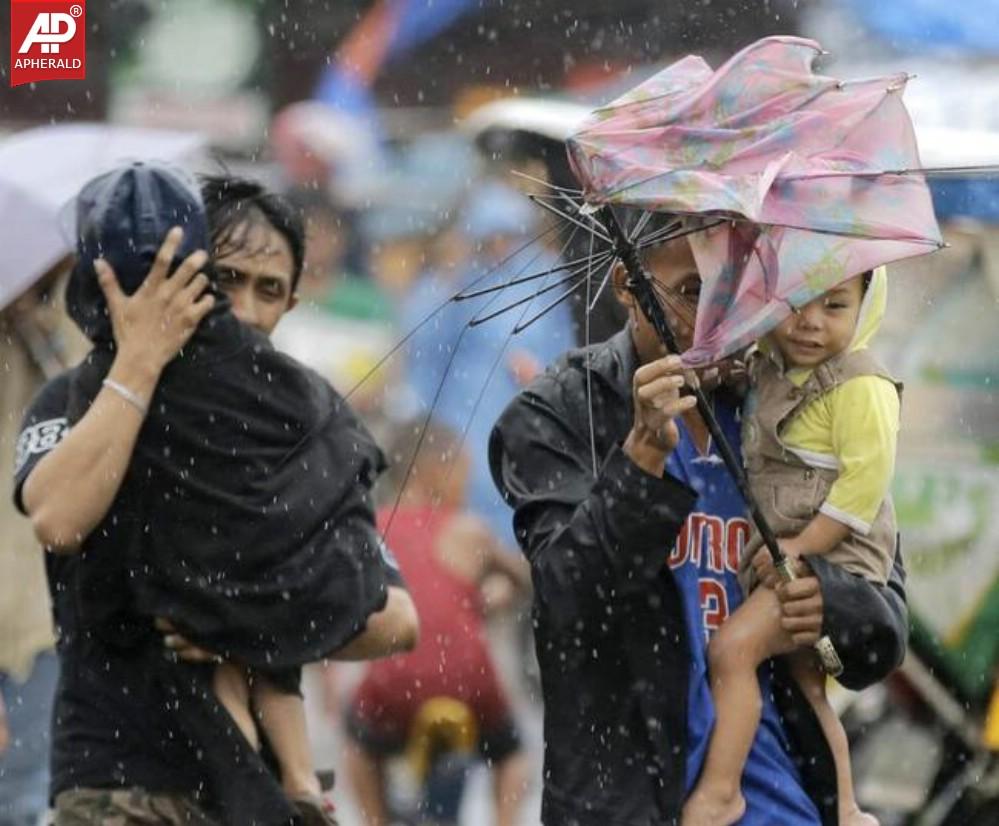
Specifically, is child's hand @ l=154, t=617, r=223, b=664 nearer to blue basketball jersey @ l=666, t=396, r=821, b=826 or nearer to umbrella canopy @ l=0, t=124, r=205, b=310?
blue basketball jersey @ l=666, t=396, r=821, b=826

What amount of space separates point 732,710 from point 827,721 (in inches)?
8.9

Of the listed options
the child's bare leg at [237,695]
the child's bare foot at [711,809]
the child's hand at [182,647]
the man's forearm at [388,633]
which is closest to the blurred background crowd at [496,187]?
the man's forearm at [388,633]

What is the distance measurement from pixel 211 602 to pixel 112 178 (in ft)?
2.81

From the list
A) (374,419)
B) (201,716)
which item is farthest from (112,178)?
(374,419)

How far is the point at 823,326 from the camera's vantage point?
4.23 meters

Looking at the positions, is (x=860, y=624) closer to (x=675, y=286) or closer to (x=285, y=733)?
(x=675, y=286)

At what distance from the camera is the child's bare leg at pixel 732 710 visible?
420 centimetres

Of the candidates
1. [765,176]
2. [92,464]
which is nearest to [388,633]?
[92,464]

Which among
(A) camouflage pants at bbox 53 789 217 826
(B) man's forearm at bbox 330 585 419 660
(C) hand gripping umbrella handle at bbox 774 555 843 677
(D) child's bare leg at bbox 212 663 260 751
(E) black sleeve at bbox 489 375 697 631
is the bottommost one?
(A) camouflage pants at bbox 53 789 217 826

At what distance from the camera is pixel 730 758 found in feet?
13.8

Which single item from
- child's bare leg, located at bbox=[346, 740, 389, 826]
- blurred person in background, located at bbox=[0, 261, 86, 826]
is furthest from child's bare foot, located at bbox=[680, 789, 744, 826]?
child's bare leg, located at bbox=[346, 740, 389, 826]

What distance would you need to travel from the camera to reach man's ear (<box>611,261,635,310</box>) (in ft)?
13.9

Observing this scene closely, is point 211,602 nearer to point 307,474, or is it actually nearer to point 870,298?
point 307,474

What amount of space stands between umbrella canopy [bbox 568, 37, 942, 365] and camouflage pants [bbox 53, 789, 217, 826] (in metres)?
1.43
